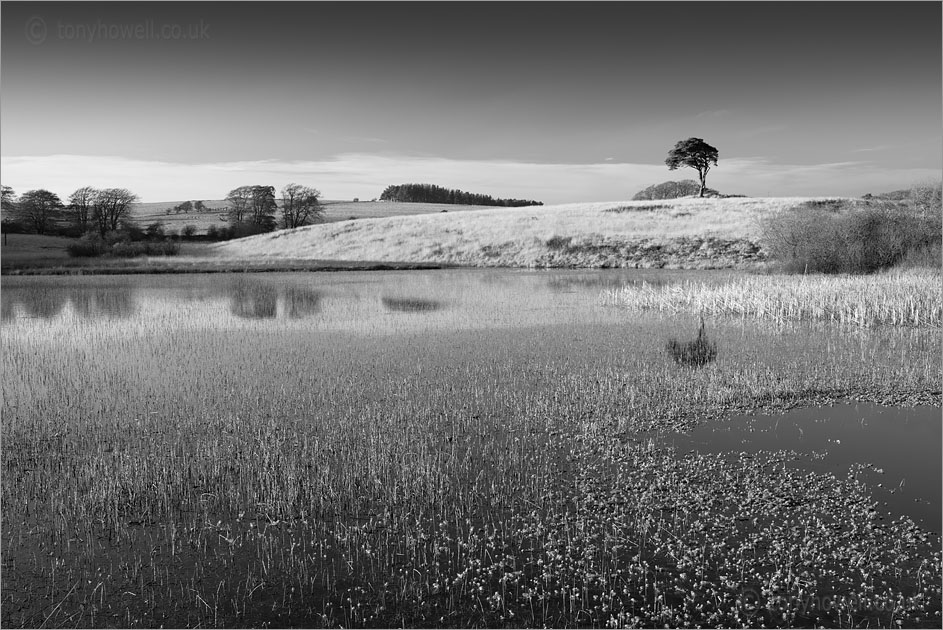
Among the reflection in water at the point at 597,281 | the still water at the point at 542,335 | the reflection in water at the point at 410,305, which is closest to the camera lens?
the still water at the point at 542,335

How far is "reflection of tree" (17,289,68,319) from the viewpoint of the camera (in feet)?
85.5

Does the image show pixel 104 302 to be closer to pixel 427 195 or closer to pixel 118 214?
pixel 118 214

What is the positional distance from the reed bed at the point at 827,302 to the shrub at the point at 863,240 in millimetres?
9855

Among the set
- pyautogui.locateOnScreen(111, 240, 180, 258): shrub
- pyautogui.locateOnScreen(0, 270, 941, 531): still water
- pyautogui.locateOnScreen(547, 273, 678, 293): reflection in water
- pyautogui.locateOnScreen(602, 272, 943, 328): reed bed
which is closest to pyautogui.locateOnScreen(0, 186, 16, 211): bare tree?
pyautogui.locateOnScreen(111, 240, 180, 258): shrub

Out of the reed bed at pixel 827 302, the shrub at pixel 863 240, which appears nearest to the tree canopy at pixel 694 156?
the shrub at pixel 863 240

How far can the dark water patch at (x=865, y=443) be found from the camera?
328 inches

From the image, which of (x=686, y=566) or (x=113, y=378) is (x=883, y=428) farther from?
(x=113, y=378)

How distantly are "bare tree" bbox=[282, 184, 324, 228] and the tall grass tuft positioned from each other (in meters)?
83.7

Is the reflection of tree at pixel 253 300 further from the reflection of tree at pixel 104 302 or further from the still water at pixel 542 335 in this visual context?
the reflection of tree at pixel 104 302

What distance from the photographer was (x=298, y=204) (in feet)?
316

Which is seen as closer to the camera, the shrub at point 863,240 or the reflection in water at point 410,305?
the reflection in water at point 410,305

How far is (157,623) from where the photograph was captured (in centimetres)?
583

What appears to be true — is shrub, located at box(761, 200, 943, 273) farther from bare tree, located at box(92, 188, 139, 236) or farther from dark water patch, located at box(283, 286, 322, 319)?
bare tree, located at box(92, 188, 139, 236)

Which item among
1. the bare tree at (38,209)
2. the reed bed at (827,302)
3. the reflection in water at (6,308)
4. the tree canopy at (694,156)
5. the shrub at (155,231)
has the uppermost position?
the tree canopy at (694,156)
